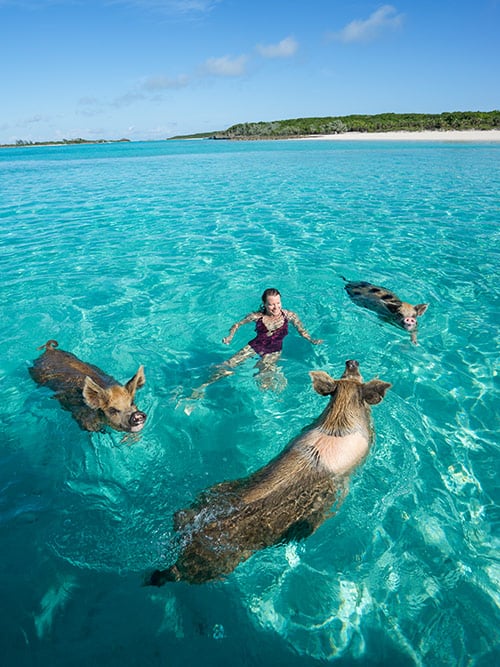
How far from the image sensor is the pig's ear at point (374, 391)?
4.62 m

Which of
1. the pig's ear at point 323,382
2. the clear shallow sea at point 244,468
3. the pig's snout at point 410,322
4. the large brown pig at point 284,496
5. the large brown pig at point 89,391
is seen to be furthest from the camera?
the pig's snout at point 410,322

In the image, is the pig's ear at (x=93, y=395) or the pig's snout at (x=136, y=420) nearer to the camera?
the pig's snout at (x=136, y=420)

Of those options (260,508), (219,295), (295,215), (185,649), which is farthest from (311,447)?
(295,215)

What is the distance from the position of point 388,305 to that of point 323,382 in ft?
17.9

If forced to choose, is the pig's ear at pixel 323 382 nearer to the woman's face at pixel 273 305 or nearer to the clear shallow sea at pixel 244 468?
the clear shallow sea at pixel 244 468

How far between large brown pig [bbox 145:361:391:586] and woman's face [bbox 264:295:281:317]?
3.10 m

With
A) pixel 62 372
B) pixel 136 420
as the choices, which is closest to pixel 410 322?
pixel 136 420

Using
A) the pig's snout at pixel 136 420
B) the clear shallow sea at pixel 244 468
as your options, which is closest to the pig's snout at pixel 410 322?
the clear shallow sea at pixel 244 468

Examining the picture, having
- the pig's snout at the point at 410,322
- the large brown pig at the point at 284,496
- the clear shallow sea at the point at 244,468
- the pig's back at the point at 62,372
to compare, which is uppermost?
the large brown pig at the point at 284,496

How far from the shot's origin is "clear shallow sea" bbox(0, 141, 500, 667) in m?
4.08

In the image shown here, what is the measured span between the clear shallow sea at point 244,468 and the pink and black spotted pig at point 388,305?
386mm

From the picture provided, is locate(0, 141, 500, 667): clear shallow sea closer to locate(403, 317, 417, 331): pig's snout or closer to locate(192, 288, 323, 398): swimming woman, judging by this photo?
locate(192, 288, 323, 398): swimming woman

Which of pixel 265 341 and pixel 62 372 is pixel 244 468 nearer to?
pixel 265 341

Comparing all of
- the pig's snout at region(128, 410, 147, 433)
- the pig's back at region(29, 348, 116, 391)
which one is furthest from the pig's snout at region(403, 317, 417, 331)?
the pig's back at region(29, 348, 116, 391)
